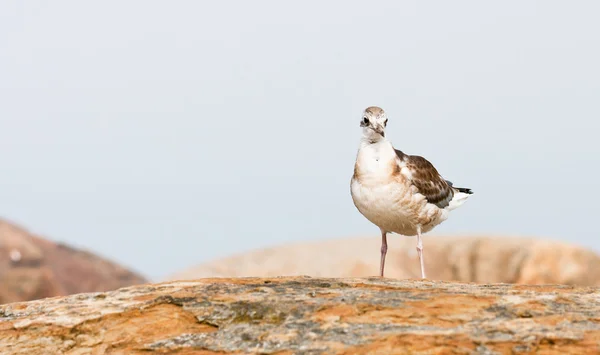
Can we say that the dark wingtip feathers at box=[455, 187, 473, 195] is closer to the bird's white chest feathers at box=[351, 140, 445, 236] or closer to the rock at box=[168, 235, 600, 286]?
the bird's white chest feathers at box=[351, 140, 445, 236]

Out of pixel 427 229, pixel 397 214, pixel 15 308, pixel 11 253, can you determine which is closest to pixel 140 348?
pixel 15 308

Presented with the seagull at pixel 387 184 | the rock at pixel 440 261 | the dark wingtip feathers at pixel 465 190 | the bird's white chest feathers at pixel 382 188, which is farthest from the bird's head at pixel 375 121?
the rock at pixel 440 261

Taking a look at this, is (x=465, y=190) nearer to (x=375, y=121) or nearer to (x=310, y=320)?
(x=375, y=121)

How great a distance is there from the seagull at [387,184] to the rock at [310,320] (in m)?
2.19

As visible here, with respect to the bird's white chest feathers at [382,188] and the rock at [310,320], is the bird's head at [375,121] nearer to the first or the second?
the bird's white chest feathers at [382,188]

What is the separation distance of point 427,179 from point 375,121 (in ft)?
4.67

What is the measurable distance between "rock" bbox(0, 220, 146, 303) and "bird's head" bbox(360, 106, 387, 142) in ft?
56.8

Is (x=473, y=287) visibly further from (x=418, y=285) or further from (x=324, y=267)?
(x=324, y=267)

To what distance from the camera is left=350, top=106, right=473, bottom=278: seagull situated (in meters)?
9.75

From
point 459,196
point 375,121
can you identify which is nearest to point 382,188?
point 375,121

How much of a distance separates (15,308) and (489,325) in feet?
14.0

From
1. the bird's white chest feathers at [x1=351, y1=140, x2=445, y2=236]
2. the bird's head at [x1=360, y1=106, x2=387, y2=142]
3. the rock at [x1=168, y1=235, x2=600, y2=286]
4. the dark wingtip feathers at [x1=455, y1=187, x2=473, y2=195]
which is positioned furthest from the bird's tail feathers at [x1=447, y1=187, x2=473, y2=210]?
the rock at [x1=168, y1=235, x2=600, y2=286]

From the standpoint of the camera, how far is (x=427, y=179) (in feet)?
34.8

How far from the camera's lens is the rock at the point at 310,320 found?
20.5 feet
